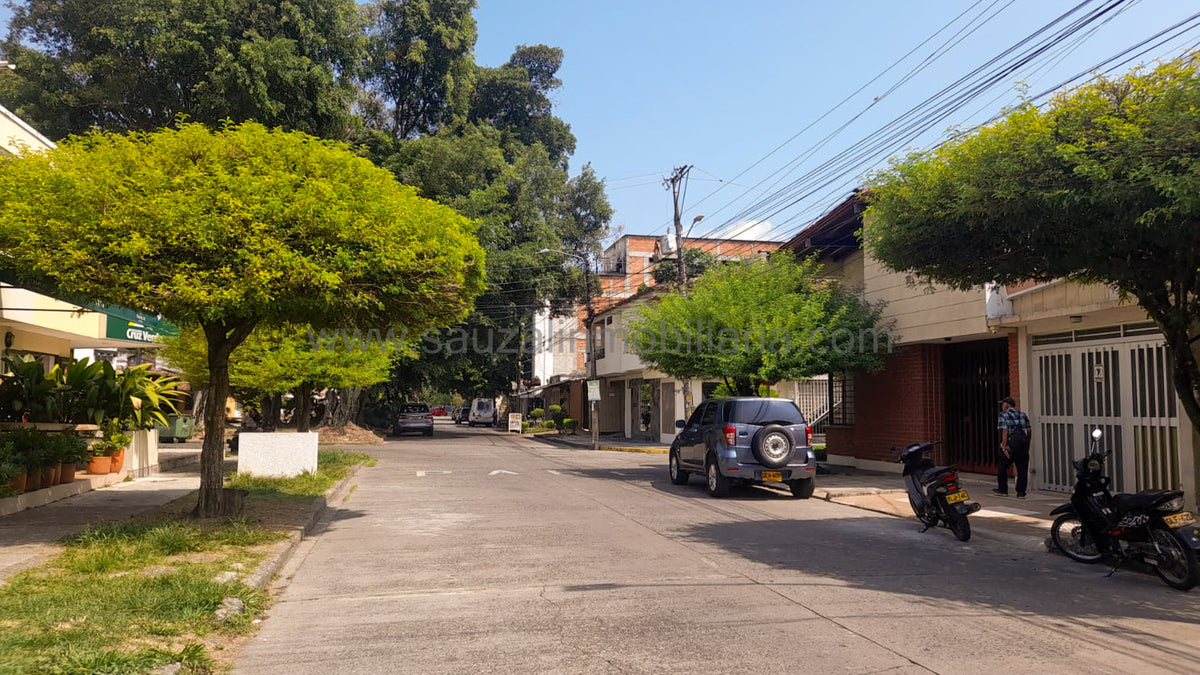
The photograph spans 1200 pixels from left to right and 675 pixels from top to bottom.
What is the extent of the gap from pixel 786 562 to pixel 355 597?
14.1 ft

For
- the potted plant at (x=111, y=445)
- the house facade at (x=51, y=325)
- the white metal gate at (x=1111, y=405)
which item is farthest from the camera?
the potted plant at (x=111, y=445)

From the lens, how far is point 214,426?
429 inches

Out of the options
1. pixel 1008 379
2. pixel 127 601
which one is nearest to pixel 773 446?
pixel 1008 379

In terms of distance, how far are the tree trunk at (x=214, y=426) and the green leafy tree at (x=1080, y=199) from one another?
843cm

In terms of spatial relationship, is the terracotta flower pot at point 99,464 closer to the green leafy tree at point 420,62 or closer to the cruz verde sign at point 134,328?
the cruz verde sign at point 134,328

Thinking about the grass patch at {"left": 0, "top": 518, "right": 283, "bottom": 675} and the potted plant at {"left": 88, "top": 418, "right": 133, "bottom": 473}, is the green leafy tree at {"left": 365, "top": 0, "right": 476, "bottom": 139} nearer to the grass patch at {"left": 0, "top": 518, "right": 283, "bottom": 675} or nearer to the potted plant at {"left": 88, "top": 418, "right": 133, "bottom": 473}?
the potted plant at {"left": 88, "top": 418, "right": 133, "bottom": 473}

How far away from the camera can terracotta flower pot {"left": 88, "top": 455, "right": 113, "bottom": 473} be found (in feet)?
51.8

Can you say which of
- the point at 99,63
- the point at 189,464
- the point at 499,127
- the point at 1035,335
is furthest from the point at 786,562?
the point at 499,127

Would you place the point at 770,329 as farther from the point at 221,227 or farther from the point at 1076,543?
the point at 221,227

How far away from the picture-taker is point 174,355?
1873cm

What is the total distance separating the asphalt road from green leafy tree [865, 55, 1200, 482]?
317cm

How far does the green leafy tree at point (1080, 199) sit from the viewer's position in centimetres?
775

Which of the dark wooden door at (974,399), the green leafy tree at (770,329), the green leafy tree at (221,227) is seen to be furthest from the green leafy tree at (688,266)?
the green leafy tree at (221,227)

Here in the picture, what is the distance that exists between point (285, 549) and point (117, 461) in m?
9.17
